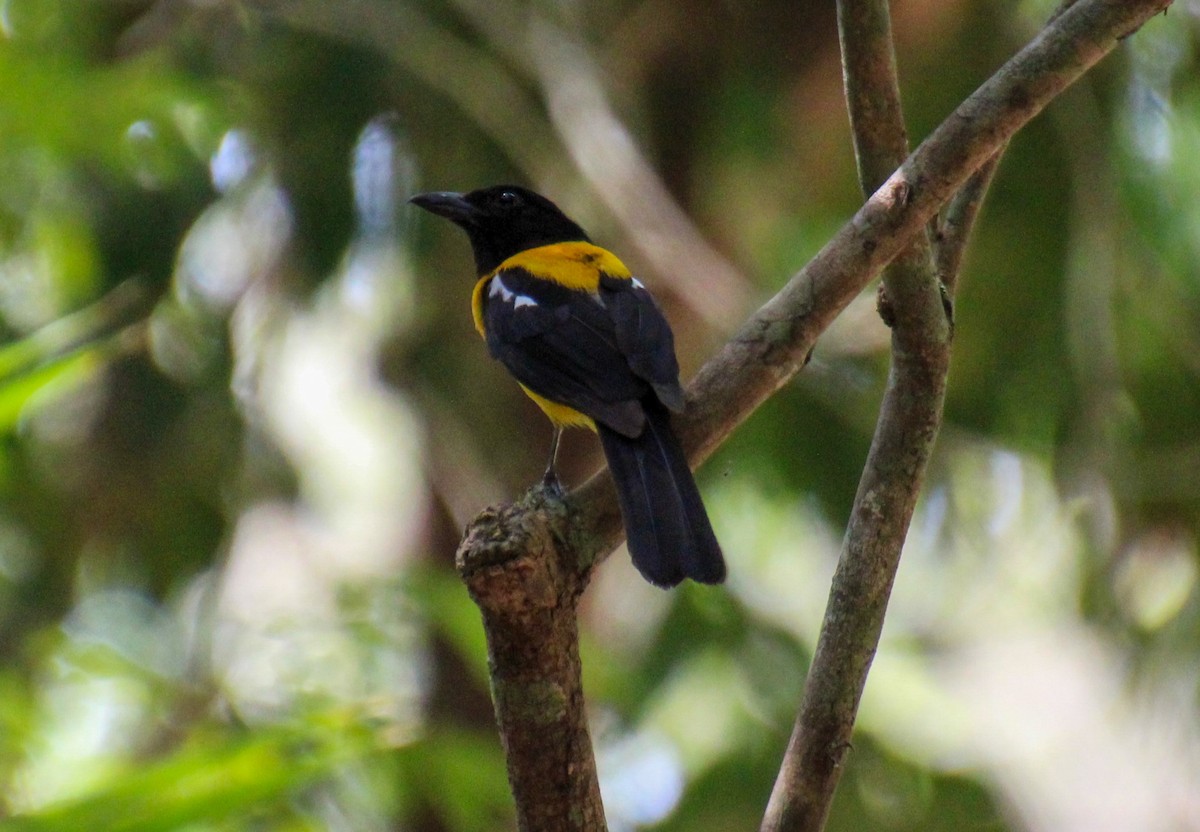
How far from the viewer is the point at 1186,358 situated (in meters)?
5.44

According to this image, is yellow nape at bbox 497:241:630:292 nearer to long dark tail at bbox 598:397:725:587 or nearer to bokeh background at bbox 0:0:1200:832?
bokeh background at bbox 0:0:1200:832

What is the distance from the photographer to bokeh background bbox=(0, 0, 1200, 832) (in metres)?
5.25

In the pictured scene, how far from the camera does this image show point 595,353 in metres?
3.45

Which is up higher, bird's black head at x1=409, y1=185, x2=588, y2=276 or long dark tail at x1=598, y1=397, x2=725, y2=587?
bird's black head at x1=409, y1=185, x2=588, y2=276

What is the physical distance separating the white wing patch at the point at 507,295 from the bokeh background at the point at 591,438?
1.08m

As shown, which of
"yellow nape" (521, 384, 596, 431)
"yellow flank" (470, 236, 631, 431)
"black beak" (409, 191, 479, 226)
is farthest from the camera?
"black beak" (409, 191, 479, 226)

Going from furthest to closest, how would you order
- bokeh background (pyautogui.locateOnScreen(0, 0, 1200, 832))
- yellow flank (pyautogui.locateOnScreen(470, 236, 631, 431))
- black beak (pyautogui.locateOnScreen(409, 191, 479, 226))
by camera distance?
bokeh background (pyautogui.locateOnScreen(0, 0, 1200, 832))
black beak (pyautogui.locateOnScreen(409, 191, 479, 226))
yellow flank (pyautogui.locateOnScreen(470, 236, 631, 431))

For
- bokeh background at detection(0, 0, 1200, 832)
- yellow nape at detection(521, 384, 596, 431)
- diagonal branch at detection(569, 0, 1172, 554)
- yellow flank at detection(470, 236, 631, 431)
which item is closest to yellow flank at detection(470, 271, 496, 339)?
yellow flank at detection(470, 236, 631, 431)

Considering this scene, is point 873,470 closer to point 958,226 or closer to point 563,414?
point 958,226

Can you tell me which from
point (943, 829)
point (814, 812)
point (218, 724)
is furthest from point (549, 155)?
point (814, 812)

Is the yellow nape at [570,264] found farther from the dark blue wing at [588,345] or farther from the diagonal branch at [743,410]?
the diagonal branch at [743,410]

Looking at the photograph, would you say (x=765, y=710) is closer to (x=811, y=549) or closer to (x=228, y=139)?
(x=811, y=549)

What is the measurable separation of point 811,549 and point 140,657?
3.05 metres

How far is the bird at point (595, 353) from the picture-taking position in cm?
255
